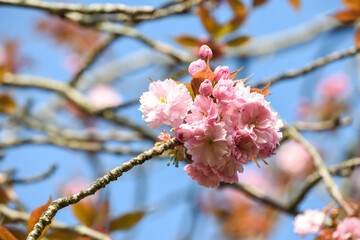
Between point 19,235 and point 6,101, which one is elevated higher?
point 6,101

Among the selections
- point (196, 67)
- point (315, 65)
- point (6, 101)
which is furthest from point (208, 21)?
point (6, 101)

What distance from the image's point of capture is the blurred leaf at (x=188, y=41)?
2.24 metres

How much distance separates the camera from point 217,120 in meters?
1.00

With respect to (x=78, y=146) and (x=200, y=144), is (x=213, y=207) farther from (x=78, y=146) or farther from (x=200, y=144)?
(x=200, y=144)

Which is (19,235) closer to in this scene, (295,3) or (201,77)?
(201,77)

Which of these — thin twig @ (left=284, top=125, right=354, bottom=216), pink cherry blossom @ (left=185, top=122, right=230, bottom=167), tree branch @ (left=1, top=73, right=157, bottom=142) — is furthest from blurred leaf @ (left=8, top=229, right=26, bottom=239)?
tree branch @ (left=1, top=73, right=157, bottom=142)

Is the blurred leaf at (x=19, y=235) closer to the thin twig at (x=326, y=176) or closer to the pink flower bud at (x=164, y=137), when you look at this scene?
the pink flower bud at (x=164, y=137)

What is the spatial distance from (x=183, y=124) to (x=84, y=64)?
184 cm

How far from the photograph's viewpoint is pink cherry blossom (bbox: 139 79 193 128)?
101 cm

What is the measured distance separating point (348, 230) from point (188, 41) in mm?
1328

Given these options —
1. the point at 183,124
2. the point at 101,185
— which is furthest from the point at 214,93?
the point at 101,185

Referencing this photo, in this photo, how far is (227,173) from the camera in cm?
104

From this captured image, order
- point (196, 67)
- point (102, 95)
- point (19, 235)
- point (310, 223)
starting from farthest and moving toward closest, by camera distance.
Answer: point (102, 95)
point (310, 223)
point (19, 235)
point (196, 67)

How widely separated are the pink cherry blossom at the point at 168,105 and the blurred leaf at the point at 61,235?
84 centimetres
